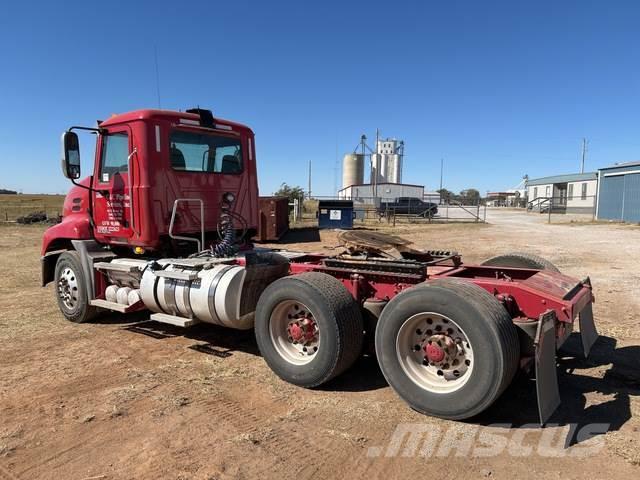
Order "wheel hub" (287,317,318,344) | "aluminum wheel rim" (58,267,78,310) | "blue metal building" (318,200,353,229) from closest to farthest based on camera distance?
1. "wheel hub" (287,317,318,344)
2. "aluminum wheel rim" (58,267,78,310)
3. "blue metal building" (318,200,353,229)

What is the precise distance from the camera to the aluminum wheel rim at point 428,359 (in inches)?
148

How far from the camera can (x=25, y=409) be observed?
13.1ft

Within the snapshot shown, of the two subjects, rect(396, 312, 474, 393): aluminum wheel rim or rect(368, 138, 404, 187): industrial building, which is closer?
rect(396, 312, 474, 393): aluminum wheel rim

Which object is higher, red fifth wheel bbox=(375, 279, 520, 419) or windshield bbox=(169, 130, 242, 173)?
windshield bbox=(169, 130, 242, 173)

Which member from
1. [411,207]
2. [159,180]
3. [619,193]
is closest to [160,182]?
[159,180]

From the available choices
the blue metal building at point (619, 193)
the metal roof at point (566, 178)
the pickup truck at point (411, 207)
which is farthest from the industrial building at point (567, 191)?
the pickup truck at point (411, 207)

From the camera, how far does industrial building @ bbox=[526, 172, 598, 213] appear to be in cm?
4906

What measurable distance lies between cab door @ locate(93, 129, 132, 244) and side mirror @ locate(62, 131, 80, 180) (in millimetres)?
301

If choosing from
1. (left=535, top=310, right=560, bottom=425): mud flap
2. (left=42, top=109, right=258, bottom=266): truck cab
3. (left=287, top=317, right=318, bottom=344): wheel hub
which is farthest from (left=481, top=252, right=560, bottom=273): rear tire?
(left=42, top=109, right=258, bottom=266): truck cab

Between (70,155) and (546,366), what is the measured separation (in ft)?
18.7

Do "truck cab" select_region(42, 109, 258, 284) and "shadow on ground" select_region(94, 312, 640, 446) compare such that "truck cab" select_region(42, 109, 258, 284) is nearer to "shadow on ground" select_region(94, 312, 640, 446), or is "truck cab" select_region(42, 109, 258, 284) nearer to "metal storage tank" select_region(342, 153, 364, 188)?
"shadow on ground" select_region(94, 312, 640, 446)

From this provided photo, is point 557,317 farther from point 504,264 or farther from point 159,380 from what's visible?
point 159,380

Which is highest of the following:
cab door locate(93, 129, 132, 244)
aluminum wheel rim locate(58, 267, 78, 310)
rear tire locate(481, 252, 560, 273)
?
cab door locate(93, 129, 132, 244)

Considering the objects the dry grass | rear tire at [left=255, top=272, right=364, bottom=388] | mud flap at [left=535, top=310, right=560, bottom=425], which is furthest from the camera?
the dry grass
